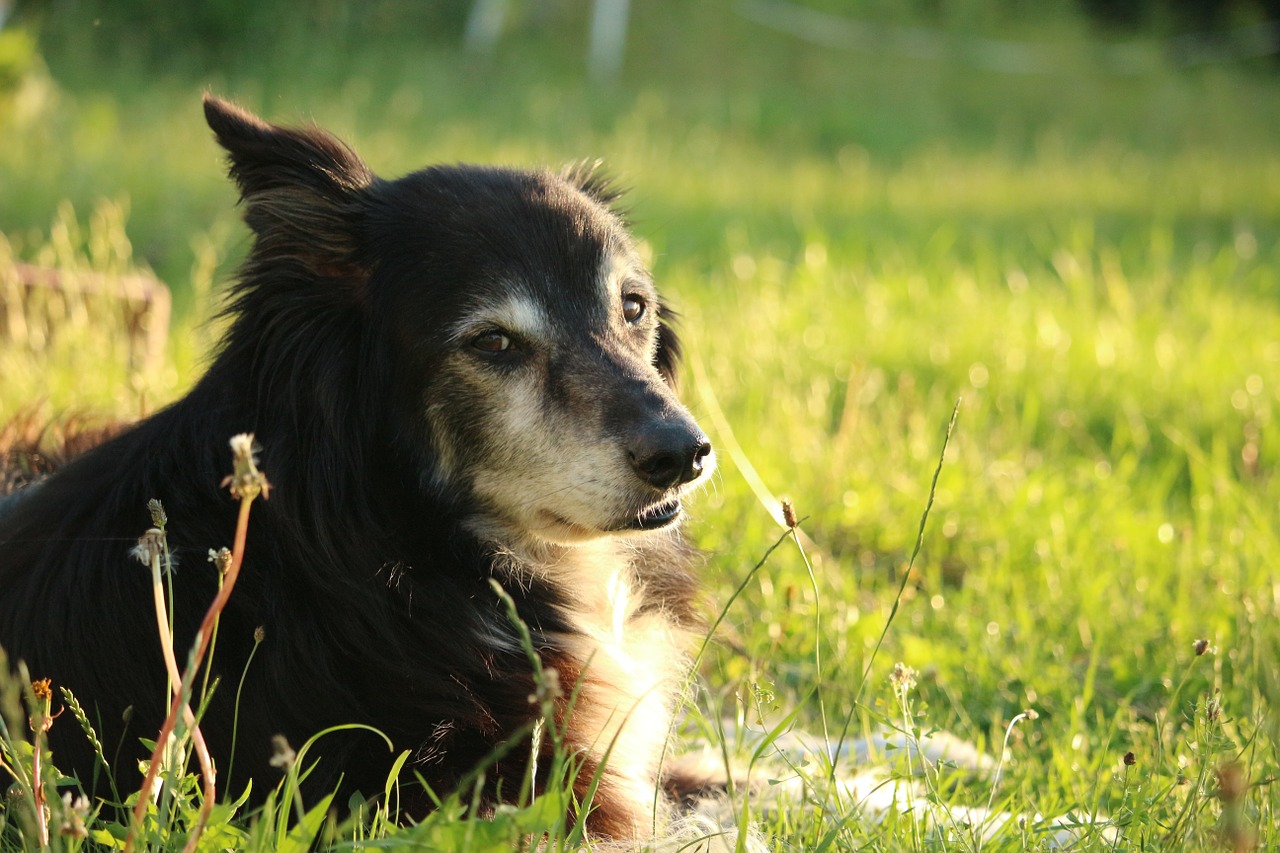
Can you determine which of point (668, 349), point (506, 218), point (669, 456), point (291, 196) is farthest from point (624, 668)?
point (291, 196)

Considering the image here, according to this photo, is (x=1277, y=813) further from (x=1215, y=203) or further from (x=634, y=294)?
(x=1215, y=203)

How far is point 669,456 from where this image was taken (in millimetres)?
2525

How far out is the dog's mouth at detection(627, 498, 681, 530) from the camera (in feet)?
8.59

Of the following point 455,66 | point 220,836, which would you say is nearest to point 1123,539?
point 220,836

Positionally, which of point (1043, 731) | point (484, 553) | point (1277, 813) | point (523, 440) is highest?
point (523, 440)

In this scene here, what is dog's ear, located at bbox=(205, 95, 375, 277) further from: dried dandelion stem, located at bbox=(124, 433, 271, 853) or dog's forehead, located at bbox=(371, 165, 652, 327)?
dried dandelion stem, located at bbox=(124, 433, 271, 853)

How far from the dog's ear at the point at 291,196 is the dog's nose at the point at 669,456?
0.79 meters

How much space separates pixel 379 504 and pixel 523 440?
0.33 meters

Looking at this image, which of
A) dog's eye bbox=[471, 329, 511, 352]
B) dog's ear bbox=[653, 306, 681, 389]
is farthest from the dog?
dog's ear bbox=[653, 306, 681, 389]

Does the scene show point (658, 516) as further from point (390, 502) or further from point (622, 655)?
point (390, 502)

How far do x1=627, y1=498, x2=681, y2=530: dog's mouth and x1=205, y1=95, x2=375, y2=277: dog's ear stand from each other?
2.75ft

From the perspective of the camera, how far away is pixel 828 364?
5930 mm

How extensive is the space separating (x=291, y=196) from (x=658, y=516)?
104 cm

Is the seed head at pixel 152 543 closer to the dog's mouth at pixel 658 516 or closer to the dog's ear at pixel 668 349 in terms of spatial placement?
the dog's mouth at pixel 658 516
